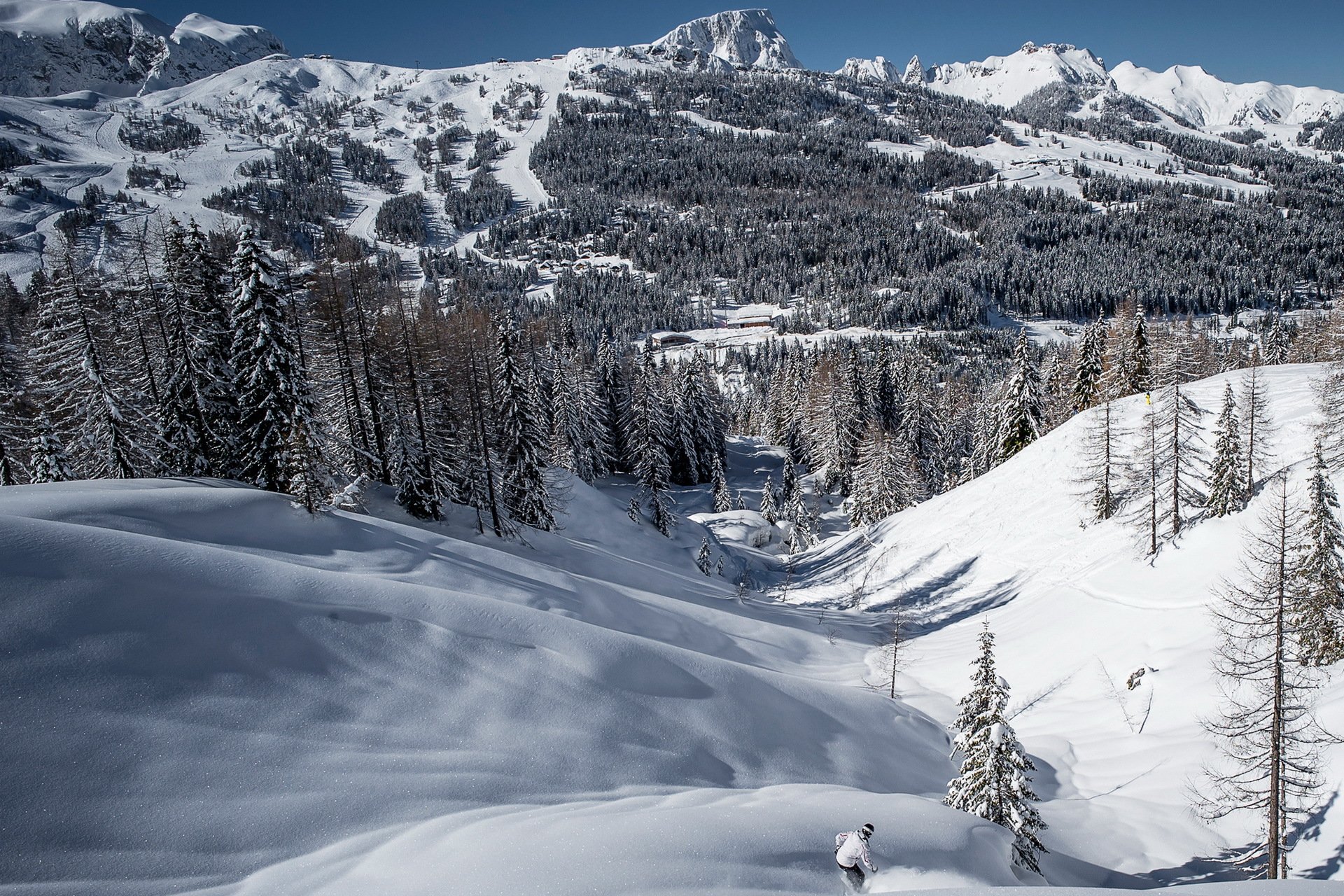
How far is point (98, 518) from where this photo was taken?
15164mm

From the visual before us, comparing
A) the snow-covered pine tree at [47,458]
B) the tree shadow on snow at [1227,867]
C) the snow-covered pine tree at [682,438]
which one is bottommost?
the tree shadow on snow at [1227,867]

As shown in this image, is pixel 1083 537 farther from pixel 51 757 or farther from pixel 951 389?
pixel 951 389

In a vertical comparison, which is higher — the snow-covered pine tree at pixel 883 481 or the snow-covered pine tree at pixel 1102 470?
the snow-covered pine tree at pixel 1102 470

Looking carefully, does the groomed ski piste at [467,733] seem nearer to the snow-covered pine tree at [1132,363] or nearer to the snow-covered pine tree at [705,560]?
the snow-covered pine tree at [705,560]

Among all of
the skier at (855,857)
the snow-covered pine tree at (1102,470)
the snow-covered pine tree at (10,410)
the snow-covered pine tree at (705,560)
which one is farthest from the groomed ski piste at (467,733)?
the snow-covered pine tree at (705,560)

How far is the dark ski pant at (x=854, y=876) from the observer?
28.8 feet

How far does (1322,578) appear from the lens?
56.5 ft

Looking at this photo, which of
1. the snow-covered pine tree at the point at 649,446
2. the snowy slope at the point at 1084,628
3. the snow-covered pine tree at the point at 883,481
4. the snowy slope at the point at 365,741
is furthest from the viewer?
the snow-covered pine tree at the point at 883,481

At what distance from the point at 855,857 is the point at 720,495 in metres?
51.0

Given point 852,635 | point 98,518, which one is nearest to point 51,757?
point 98,518

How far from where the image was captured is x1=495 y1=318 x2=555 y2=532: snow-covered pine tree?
33094 mm

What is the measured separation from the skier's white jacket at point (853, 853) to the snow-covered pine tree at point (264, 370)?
20231 millimetres

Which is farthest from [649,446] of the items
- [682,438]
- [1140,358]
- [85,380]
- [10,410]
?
[1140,358]

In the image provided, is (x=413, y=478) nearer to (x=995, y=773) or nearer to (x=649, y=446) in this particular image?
(x=995, y=773)
